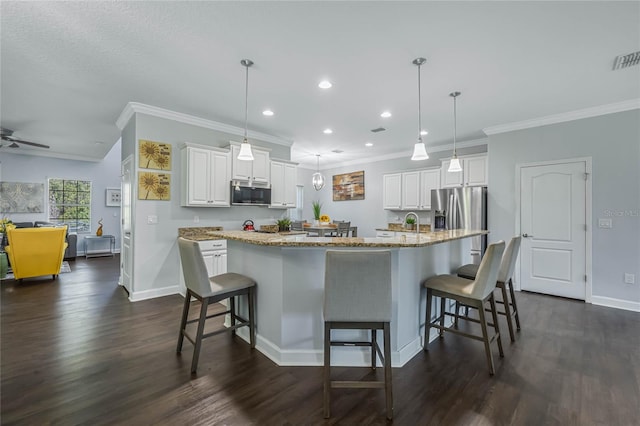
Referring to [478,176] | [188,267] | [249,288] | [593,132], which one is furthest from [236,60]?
[593,132]

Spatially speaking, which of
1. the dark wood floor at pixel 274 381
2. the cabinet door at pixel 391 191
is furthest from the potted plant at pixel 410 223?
the dark wood floor at pixel 274 381

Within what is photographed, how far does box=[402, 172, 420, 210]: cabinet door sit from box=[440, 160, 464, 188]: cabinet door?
1.86ft

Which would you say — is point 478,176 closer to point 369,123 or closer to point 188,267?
point 369,123

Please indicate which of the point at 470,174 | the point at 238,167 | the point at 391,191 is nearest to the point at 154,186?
the point at 238,167

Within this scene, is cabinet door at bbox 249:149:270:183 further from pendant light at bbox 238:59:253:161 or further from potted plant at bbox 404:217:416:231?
potted plant at bbox 404:217:416:231

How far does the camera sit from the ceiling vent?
2598 millimetres

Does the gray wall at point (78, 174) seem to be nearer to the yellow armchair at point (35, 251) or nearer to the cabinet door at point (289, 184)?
the yellow armchair at point (35, 251)

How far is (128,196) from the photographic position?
166 inches

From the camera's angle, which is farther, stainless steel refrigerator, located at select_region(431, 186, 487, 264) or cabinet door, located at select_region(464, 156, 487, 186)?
cabinet door, located at select_region(464, 156, 487, 186)

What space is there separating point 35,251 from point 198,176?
322cm

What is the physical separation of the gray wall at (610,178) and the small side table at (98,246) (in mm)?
9935

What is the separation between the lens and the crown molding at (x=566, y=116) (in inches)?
143

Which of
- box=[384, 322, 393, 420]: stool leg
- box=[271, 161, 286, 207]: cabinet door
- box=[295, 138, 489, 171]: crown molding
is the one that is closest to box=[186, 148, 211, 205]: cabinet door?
box=[271, 161, 286, 207]: cabinet door

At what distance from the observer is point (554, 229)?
4.20 metres
